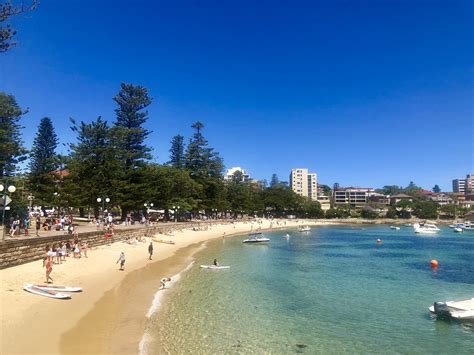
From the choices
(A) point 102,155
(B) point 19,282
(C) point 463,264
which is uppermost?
(A) point 102,155

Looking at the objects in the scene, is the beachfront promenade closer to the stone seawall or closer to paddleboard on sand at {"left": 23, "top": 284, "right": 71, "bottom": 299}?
the stone seawall

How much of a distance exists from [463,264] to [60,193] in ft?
130

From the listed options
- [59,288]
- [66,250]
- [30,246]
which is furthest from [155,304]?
[66,250]

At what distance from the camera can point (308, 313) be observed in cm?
1595

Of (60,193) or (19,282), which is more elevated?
(60,193)

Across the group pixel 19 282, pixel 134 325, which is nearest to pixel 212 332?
pixel 134 325

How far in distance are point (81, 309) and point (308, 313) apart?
28.5 ft

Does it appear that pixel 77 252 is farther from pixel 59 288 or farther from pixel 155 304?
pixel 155 304

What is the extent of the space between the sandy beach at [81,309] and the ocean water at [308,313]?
0.99 metres

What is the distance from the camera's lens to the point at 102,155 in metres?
44.7

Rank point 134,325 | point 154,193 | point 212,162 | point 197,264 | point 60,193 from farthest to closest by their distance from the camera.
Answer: point 212,162
point 154,193
point 60,193
point 197,264
point 134,325

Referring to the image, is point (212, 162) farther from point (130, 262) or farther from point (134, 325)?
point (134, 325)

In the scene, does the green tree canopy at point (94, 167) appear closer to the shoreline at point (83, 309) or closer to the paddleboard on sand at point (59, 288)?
the shoreline at point (83, 309)

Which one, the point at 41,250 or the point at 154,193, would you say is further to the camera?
the point at 154,193
